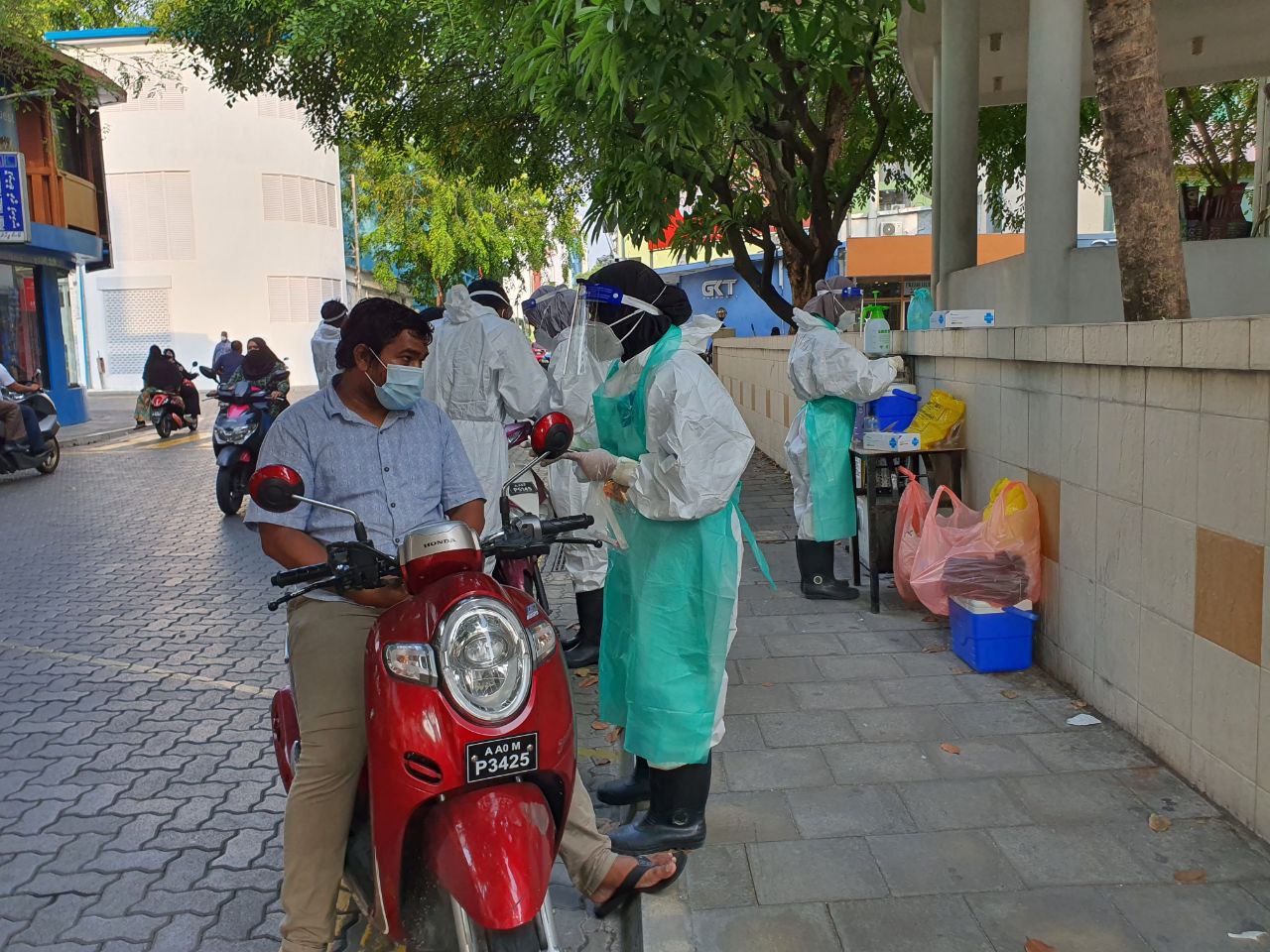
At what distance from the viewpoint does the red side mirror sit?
2.84m

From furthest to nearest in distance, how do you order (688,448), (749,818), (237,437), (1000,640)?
(237,437) → (1000,640) → (749,818) → (688,448)

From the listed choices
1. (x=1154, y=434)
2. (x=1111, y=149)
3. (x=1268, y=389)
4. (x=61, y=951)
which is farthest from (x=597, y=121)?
(x=61, y=951)

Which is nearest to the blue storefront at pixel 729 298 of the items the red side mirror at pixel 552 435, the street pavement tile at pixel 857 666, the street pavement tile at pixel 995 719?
the street pavement tile at pixel 857 666

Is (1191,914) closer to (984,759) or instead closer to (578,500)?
(984,759)

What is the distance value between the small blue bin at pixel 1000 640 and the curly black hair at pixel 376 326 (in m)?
3.08

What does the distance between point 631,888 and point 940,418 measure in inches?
153

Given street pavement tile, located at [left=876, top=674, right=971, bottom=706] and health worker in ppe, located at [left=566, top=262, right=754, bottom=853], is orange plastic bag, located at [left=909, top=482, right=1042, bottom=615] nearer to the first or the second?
street pavement tile, located at [left=876, top=674, right=971, bottom=706]

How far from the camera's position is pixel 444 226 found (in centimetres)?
3650

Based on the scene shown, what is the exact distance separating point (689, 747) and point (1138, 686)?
73.9 inches

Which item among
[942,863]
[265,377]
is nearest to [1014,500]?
[942,863]

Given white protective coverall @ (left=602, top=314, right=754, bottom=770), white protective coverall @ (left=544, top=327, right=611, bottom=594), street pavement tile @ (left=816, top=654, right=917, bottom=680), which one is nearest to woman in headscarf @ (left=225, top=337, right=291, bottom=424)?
white protective coverall @ (left=544, top=327, right=611, bottom=594)

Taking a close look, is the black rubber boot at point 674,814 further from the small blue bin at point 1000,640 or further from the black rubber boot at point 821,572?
the black rubber boot at point 821,572

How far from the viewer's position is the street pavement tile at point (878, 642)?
5.59 meters

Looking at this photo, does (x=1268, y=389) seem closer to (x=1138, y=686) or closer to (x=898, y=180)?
(x=1138, y=686)
